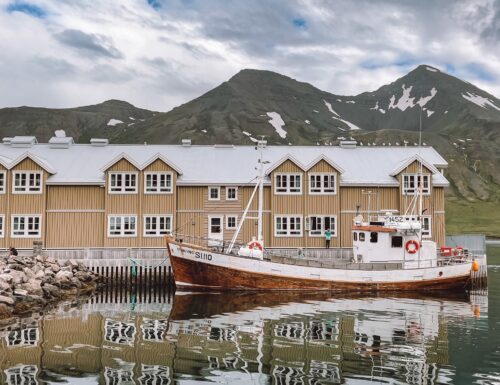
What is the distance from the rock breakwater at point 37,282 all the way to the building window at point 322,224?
58.3ft

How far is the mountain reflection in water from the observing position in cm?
1792

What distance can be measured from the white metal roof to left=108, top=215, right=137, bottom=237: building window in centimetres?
341

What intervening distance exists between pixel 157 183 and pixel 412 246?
20866 mm

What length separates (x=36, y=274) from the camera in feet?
114

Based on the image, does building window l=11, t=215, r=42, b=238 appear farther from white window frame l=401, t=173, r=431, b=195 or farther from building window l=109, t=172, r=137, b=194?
white window frame l=401, t=173, r=431, b=195

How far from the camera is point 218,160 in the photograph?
4850 centimetres

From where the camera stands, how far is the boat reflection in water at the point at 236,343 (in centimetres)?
1794

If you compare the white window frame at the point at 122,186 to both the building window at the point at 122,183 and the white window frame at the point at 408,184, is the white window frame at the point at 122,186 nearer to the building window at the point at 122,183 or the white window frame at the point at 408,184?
the building window at the point at 122,183

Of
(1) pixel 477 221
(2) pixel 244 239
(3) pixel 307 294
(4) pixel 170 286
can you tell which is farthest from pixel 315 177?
(1) pixel 477 221

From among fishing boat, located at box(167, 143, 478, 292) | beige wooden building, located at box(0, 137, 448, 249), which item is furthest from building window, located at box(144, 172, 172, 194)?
fishing boat, located at box(167, 143, 478, 292)

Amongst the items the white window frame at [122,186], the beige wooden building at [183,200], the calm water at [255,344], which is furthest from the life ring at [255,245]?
the white window frame at [122,186]

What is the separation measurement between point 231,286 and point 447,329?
50.1 ft

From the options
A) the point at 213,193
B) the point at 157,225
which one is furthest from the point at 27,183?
the point at 213,193

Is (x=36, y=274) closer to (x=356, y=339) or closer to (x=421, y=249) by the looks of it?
(x=356, y=339)
